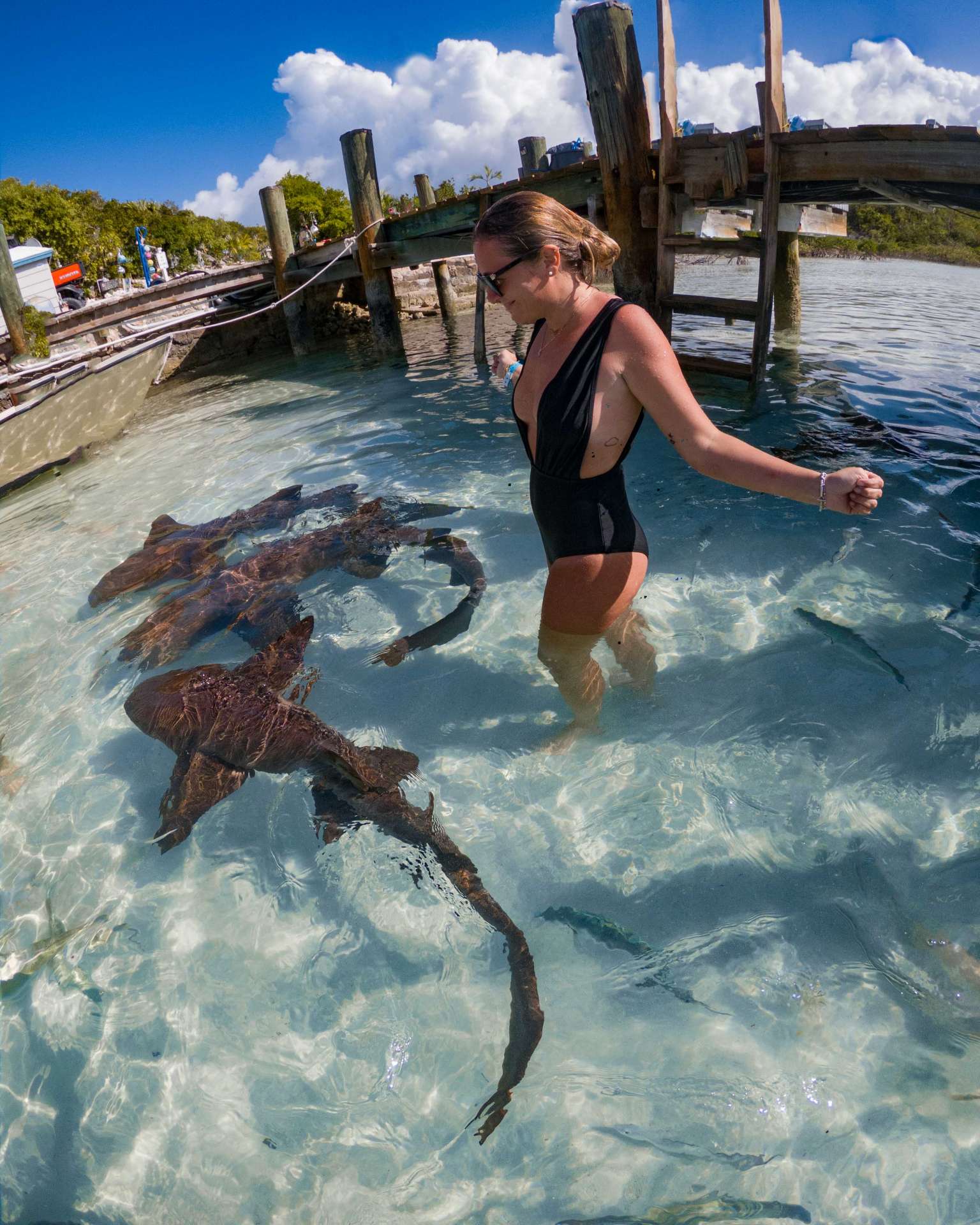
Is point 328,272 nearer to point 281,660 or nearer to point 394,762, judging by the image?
point 281,660

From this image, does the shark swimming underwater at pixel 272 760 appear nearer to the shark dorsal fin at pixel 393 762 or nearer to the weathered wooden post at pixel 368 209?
the shark dorsal fin at pixel 393 762

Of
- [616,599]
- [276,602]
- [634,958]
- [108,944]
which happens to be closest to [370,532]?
[276,602]

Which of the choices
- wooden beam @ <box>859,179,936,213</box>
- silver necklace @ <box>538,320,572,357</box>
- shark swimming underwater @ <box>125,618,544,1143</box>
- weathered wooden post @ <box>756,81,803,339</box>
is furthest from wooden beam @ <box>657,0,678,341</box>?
shark swimming underwater @ <box>125,618,544,1143</box>

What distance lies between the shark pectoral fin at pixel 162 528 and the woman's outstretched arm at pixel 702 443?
467 cm

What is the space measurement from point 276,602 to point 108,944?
7.86 feet

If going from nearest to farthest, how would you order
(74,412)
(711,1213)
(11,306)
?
(711,1213)
(74,412)
(11,306)

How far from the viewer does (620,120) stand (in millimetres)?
7547

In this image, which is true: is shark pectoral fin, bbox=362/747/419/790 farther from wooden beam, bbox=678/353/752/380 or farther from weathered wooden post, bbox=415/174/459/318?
weathered wooden post, bbox=415/174/459/318

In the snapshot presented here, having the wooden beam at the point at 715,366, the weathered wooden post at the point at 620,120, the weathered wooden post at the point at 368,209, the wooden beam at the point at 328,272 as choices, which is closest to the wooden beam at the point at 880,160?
the weathered wooden post at the point at 620,120

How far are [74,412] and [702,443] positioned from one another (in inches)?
345

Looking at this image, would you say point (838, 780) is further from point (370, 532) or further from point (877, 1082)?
point (370, 532)

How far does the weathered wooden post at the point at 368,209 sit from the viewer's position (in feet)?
38.7

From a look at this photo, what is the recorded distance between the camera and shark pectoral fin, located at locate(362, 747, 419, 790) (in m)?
3.20

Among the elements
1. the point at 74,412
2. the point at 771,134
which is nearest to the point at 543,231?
the point at 771,134
